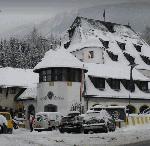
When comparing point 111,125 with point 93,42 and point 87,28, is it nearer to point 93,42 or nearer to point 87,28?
point 93,42

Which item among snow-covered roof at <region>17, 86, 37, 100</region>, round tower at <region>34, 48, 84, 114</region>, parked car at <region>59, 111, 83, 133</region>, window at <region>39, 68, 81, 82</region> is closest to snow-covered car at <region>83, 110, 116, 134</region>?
parked car at <region>59, 111, 83, 133</region>

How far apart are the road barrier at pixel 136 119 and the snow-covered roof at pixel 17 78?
24100 millimetres

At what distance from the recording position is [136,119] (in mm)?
41125

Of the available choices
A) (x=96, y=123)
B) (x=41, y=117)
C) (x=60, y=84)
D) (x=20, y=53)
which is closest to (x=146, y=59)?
(x=60, y=84)

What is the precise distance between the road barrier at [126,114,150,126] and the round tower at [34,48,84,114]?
10525 millimetres

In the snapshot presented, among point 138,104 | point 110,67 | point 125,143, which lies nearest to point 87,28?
point 110,67

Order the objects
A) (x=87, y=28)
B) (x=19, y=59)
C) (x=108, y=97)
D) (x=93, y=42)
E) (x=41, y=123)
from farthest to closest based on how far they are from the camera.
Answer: (x=19, y=59)
(x=87, y=28)
(x=93, y=42)
(x=108, y=97)
(x=41, y=123)

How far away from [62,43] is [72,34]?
3929 millimetres

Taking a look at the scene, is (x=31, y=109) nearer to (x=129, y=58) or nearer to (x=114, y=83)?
(x=114, y=83)

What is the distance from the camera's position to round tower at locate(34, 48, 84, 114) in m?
50.2

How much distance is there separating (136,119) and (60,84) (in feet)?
40.0

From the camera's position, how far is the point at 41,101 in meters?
51.6

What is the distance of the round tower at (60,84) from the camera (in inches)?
1976

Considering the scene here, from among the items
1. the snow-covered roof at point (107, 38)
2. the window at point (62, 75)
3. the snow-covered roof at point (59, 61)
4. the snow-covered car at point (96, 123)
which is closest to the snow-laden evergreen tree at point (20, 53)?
the snow-covered roof at point (107, 38)
